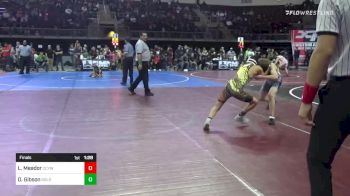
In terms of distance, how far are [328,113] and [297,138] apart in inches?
169

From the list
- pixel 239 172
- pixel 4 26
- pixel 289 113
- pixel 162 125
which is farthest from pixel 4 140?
pixel 4 26

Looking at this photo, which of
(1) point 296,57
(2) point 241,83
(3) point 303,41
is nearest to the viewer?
(2) point 241,83

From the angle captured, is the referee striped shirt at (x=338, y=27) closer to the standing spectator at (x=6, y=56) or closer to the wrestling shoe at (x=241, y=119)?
the wrestling shoe at (x=241, y=119)

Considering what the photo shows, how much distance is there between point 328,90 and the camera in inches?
95.0

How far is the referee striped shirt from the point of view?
234 centimetres

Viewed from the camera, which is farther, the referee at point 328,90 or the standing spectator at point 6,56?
the standing spectator at point 6,56

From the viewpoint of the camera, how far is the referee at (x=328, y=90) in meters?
2.34

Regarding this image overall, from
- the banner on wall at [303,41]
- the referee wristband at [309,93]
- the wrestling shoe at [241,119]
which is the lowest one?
the wrestling shoe at [241,119]
